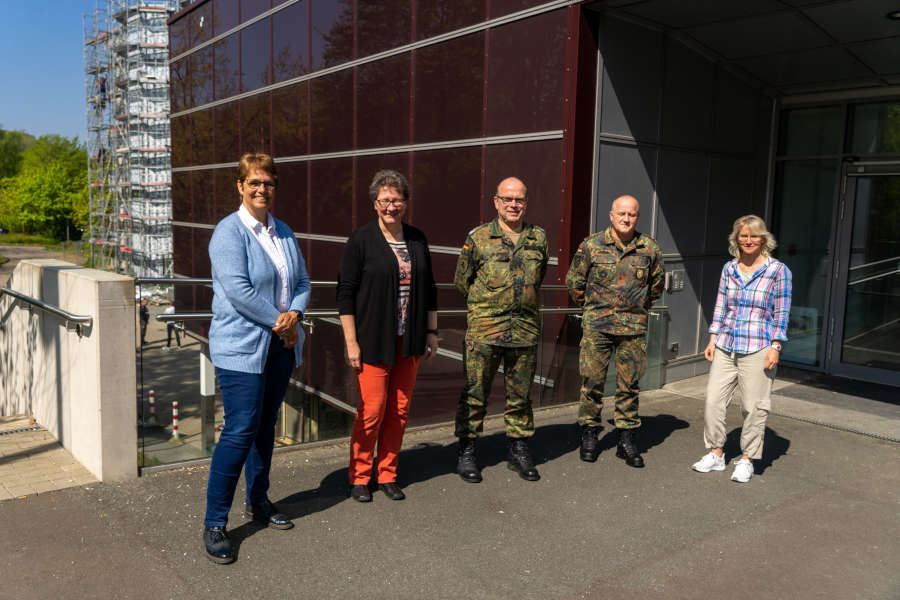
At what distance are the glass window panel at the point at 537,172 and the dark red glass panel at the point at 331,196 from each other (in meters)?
3.70

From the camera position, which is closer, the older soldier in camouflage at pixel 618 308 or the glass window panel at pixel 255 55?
the older soldier in camouflage at pixel 618 308

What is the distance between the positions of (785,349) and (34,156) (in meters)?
100

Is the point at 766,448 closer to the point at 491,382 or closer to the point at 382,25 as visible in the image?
the point at 491,382

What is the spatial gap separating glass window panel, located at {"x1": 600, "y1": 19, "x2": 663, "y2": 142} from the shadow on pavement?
3149mm

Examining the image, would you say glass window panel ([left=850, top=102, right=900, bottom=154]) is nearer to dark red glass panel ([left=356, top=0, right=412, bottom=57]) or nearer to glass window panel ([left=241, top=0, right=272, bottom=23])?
dark red glass panel ([left=356, top=0, right=412, bottom=57])

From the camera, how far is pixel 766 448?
5488 millimetres

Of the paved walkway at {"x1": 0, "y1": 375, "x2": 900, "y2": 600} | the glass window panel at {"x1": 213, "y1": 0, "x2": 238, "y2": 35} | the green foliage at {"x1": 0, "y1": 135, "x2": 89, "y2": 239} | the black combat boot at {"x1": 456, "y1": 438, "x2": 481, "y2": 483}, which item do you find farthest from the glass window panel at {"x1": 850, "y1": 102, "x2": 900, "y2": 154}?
the green foliage at {"x1": 0, "y1": 135, "x2": 89, "y2": 239}

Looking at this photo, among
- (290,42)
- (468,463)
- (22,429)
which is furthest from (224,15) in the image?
(468,463)

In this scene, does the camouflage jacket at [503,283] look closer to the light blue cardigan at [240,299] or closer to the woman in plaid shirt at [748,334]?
the woman in plaid shirt at [748,334]

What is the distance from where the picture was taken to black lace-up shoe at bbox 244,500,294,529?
3.74 m

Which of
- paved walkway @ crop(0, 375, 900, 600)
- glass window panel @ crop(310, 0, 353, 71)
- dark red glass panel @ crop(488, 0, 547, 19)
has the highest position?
glass window panel @ crop(310, 0, 353, 71)

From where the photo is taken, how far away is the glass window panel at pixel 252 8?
516 inches

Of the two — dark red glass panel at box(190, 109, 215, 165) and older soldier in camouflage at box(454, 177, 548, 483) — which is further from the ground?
dark red glass panel at box(190, 109, 215, 165)

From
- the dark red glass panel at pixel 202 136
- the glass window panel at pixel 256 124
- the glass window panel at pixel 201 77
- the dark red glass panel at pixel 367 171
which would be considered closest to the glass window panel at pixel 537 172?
the dark red glass panel at pixel 367 171
